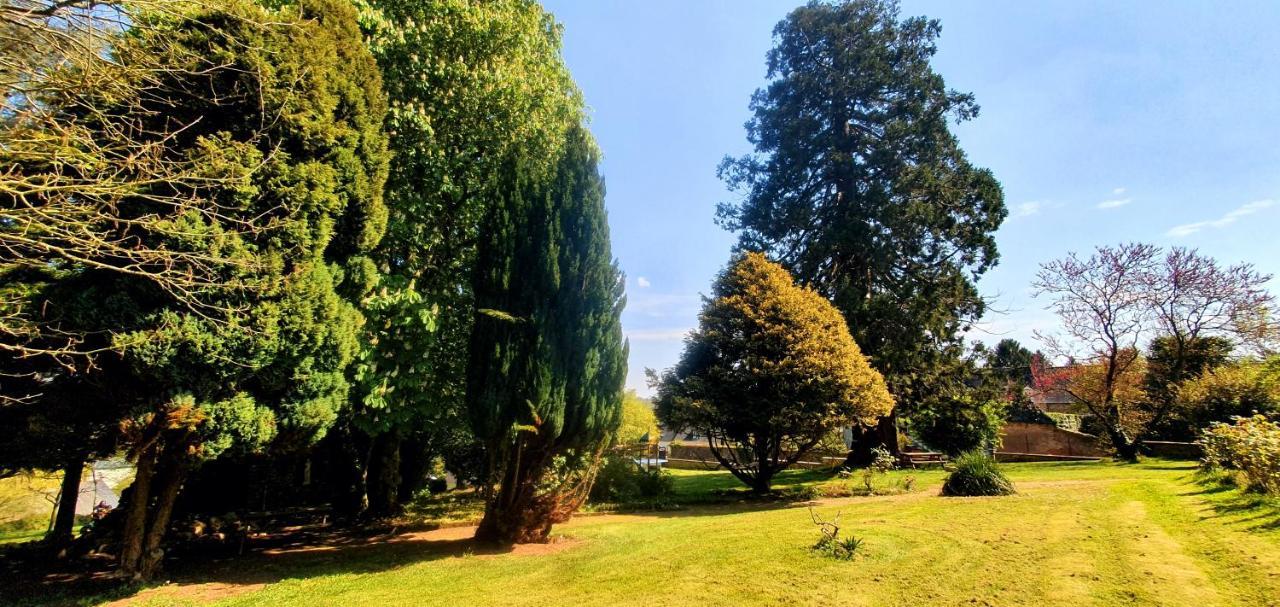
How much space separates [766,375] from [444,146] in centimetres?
981

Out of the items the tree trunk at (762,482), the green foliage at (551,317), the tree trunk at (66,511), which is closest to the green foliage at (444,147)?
the green foliage at (551,317)

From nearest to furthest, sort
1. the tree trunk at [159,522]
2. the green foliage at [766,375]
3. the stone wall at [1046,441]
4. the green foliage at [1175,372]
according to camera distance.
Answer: the tree trunk at [159,522]
the green foliage at [766,375]
the green foliage at [1175,372]
the stone wall at [1046,441]

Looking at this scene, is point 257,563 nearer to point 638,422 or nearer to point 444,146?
point 444,146

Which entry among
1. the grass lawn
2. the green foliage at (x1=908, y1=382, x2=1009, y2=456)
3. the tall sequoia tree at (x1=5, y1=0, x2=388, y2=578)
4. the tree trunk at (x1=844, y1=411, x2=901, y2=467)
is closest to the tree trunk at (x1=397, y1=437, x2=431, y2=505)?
the grass lawn

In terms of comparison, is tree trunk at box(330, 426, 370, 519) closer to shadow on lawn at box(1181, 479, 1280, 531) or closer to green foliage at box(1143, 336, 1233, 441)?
shadow on lawn at box(1181, 479, 1280, 531)

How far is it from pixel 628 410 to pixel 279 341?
20.0 meters

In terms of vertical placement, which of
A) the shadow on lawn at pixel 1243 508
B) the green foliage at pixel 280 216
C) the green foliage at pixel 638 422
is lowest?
the shadow on lawn at pixel 1243 508

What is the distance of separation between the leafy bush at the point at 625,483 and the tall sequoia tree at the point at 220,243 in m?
9.26

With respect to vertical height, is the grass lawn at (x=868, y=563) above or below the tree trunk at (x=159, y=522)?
below

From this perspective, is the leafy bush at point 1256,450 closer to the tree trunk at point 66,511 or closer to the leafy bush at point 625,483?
the leafy bush at point 625,483

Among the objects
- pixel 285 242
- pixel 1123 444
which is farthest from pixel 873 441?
pixel 285 242

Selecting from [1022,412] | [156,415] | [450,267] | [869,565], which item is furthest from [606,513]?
[1022,412]

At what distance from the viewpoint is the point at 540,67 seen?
12.4 m

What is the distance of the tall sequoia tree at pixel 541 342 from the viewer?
901cm
